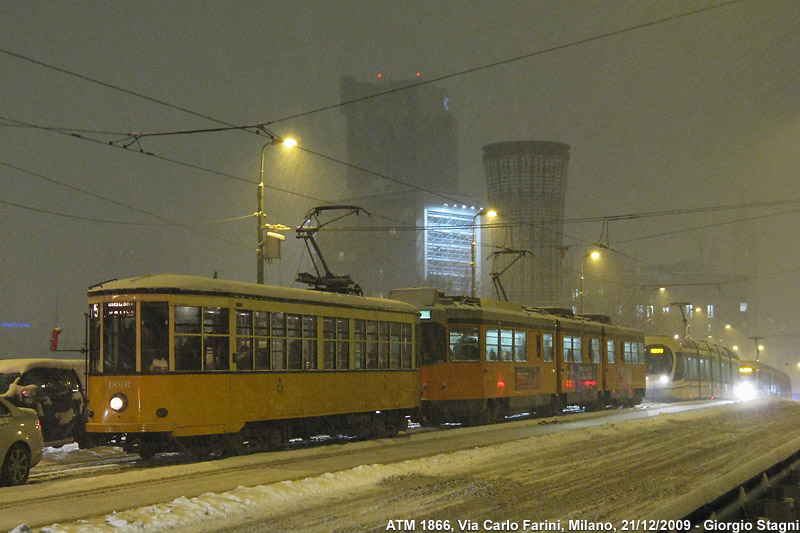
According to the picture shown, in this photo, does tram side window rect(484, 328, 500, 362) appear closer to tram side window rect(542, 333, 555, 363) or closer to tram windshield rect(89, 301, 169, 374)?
tram side window rect(542, 333, 555, 363)

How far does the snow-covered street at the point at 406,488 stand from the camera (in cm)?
981

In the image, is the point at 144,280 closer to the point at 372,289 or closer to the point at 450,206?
the point at 450,206

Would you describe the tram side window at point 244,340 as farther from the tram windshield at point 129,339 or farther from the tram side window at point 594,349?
the tram side window at point 594,349

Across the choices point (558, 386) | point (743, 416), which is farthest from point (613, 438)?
point (743, 416)

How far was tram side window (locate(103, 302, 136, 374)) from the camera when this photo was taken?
612 inches

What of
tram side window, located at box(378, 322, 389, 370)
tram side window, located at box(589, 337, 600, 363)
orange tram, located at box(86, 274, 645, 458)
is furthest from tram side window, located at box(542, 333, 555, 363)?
tram side window, located at box(378, 322, 389, 370)

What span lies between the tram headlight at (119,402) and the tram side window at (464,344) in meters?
10.8

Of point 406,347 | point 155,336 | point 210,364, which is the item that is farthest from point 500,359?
point 155,336

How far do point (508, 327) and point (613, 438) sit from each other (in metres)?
6.64

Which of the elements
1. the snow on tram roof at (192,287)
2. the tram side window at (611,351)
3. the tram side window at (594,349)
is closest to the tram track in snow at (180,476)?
the snow on tram roof at (192,287)

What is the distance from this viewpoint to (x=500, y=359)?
26.2 metres

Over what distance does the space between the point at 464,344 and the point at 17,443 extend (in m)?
13.7

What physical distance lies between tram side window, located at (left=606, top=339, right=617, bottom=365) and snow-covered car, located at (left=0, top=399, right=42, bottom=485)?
26028mm

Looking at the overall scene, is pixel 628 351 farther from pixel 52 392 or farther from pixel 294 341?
pixel 52 392
